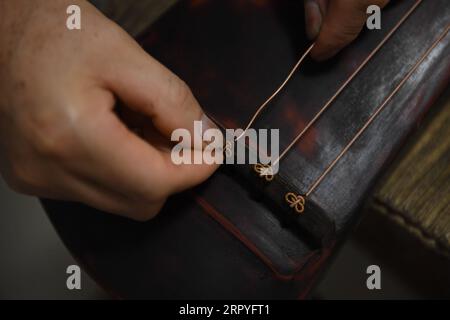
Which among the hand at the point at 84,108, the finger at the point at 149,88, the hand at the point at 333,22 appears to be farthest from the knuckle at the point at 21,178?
the hand at the point at 333,22

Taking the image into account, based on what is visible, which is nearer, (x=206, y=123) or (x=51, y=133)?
(x=51, y=133)

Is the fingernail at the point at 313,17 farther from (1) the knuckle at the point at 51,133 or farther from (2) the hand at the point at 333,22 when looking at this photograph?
(1) the knuckle at the point at 51,133

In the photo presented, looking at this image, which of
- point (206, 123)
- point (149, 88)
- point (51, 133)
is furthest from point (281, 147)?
point (51, 133)

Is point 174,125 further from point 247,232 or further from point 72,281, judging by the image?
point 72,281

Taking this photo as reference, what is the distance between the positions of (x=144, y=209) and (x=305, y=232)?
0.82 feet

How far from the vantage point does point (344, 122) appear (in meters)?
0.76

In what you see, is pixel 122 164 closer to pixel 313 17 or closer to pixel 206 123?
pixel 206 123

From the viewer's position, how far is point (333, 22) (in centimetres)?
73

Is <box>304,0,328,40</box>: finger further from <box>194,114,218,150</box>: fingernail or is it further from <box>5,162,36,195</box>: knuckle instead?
<box>5,162,36,195</box>: knuckle

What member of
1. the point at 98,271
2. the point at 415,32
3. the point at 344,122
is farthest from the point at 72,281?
the point at 415,32

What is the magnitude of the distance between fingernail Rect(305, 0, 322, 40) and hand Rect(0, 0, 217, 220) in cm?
25

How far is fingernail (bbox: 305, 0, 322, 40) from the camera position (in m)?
0.75

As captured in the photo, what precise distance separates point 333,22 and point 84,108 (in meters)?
0.41

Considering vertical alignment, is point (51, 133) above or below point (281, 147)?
below
